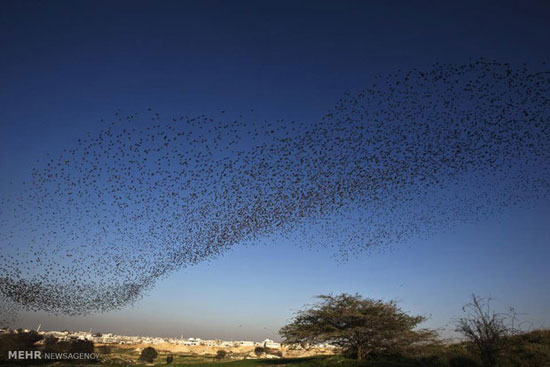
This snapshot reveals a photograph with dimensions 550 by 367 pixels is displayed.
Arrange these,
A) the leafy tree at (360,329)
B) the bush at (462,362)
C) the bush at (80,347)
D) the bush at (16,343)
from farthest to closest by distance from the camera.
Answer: the bush at (80,347), the bush at (16,343), the leafy tree at (360,329), the bush at (462,362)

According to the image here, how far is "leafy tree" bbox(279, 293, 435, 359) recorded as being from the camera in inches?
1098

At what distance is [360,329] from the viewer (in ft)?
92.2

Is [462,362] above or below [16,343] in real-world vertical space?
above

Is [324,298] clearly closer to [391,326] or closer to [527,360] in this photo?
[391,326]

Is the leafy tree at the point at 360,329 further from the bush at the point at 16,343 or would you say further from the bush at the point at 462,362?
the bush at the point at 16,343

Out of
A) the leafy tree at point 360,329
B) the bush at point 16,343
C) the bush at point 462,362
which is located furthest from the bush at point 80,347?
the bush at point 462,362

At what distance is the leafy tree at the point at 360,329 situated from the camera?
27891mm

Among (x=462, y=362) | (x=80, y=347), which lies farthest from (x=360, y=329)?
(x=80, y=347)

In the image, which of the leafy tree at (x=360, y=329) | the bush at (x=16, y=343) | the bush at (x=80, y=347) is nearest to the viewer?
the leafy tree at (x=360, y=329)

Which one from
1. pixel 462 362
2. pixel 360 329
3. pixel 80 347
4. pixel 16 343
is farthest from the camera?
pixel 80 347

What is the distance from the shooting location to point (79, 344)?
4559cm

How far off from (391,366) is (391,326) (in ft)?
19.9

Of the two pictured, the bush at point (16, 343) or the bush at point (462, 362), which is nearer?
the bush at point (462, 362)

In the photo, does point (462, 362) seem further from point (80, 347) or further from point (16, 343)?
point (16, 343)
